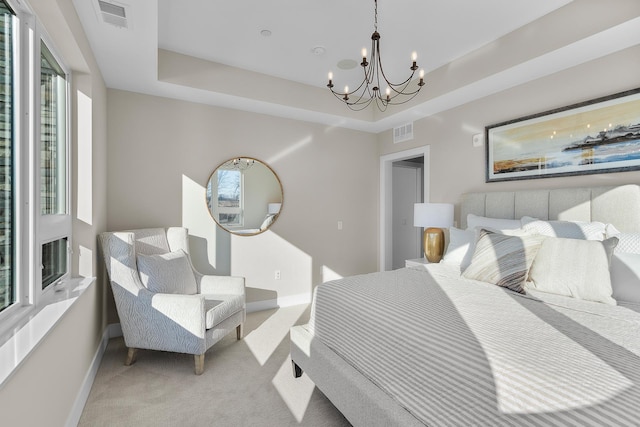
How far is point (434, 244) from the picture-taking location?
342 centimetres

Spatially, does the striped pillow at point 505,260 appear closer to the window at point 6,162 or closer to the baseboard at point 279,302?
the baseboard at point 279,302

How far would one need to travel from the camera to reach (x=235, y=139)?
3697 mm

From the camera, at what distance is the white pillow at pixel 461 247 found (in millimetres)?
2570

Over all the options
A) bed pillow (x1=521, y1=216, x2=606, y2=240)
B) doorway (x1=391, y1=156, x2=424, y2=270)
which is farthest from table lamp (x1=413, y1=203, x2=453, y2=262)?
doorway (x1=391, y1=156, x2=424, y2=270)

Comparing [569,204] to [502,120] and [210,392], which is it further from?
[210,392]

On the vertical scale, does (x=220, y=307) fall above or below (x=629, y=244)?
below

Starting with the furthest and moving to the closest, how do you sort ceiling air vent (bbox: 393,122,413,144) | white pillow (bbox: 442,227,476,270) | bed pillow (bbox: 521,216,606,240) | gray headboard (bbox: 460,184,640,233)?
ceiling air vent (bbox: 393,122,413,144), white pillow (bbox: 442,227,476,270), gray headboard (bbox: 460,184,640,233), bed pillow (bbox: 521,216,606,240)

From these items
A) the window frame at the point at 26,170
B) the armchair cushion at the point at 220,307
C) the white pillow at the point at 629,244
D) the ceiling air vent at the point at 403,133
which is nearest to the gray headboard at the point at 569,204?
the white pillow at the point at 629,244

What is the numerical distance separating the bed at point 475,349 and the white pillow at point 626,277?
0.8 inches

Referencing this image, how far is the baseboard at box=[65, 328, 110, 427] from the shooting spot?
1.77 meters

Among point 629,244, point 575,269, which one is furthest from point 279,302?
point 629,244

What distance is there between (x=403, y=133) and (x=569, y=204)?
7.17 feet

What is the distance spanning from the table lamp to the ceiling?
1.15 metres

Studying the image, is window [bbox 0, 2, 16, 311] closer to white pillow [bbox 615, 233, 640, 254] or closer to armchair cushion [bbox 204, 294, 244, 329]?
armchair cushion [bbox 204, 294, 244, 329]
